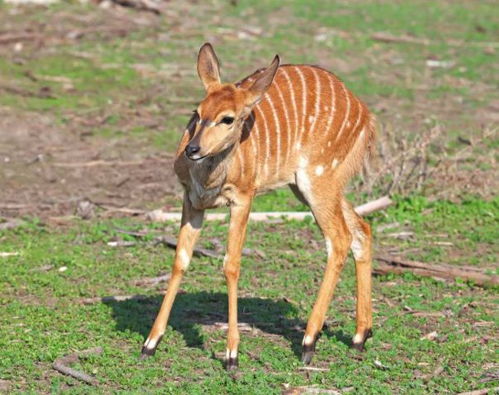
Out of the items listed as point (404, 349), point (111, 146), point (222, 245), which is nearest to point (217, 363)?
point (404, 349)

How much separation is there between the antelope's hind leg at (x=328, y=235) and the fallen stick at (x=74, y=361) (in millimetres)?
1186

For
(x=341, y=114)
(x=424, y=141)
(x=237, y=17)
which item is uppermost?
(x=341, y=114)

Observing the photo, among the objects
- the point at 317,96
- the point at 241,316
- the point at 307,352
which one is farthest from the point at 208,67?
the point at 241,316

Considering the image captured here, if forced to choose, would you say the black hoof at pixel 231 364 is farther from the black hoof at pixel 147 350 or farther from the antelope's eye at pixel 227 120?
the antelope's eye at pixel 227 120

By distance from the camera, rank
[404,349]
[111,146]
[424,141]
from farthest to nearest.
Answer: [111,146], [424,141], [404,349]

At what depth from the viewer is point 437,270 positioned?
8.16m

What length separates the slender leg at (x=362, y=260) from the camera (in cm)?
677

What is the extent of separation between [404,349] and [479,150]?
16.8ft

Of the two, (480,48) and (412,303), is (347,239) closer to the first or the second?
(412,303)

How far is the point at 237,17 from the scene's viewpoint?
17.0 meters

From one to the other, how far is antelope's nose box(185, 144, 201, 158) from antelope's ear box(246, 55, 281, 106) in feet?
1.52

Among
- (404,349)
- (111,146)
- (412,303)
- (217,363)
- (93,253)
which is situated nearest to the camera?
(217,363)

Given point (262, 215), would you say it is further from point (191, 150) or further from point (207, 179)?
point (191, 150)

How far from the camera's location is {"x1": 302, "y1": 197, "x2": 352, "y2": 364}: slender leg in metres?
6.57
